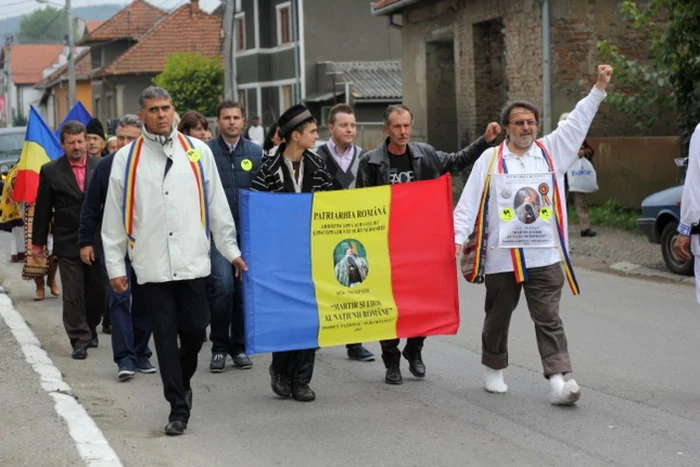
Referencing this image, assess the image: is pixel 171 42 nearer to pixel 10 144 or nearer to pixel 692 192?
pixel 10 144

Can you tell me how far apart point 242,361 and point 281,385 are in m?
1.38

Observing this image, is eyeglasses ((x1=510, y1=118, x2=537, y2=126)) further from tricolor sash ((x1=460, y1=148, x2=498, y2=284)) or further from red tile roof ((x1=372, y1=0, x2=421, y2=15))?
red tile roof ((x1=372, y1=0, x2=421, y2=15))

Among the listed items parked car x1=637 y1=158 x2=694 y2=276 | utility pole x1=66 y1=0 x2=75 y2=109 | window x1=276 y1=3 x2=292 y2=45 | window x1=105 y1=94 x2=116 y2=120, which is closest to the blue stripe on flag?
parked car x1=637 y1=158 x2=694 y2=276

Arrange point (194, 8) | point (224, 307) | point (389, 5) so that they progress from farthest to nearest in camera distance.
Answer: point (194, 8) < point (389, 5) < point (224, 307)

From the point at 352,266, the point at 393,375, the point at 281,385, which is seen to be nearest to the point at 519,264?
the point at 352,266

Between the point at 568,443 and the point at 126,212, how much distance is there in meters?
2.76

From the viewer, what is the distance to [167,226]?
6910 mm

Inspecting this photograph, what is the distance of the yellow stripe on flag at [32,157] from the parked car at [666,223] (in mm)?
7020

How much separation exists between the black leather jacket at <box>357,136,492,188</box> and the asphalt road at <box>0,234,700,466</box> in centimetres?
140

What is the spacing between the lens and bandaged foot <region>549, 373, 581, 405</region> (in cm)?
734

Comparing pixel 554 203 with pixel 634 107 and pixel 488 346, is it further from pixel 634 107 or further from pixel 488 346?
pixel 634 107

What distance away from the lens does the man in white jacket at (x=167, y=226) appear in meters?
6.91

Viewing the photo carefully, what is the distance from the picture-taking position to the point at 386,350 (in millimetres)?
8391

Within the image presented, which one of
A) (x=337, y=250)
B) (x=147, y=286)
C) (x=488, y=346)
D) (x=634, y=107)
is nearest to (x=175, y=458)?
(x=147, y=286)
